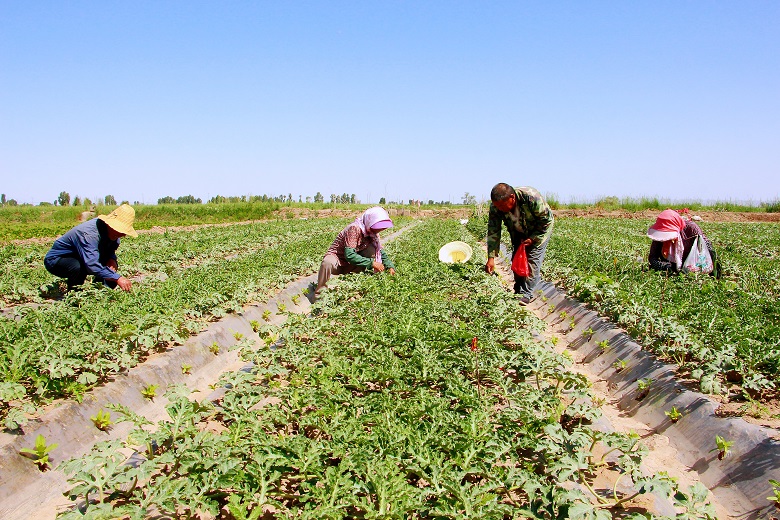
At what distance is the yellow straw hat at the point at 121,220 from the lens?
6.51 meters

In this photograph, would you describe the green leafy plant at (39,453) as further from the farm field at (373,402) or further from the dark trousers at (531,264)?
the dark trousers at (531,264)

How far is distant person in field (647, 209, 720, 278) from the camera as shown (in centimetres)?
742

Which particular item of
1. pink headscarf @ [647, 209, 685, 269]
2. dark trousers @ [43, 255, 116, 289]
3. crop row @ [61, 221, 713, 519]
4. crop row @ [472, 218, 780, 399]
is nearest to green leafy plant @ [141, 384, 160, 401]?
crop row @ [61, 221, 713, 519]

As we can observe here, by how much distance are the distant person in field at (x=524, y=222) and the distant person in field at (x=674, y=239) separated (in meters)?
1.63

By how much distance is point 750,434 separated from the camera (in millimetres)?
3373

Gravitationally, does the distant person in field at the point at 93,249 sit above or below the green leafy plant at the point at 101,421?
above

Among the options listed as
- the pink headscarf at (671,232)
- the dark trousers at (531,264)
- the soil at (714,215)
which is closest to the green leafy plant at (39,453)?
the dark trousers at (531,264)

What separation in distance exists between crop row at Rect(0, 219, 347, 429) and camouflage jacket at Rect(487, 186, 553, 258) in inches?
143

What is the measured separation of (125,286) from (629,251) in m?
11.3

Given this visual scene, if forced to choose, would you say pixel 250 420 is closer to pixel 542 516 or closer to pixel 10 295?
pixel 542 516

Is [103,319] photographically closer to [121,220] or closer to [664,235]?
[121,220]

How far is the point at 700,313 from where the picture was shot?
5.40 meters

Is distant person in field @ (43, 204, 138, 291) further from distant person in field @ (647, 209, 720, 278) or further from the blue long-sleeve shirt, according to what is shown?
distant person in field @ (647, 209, 720, 278)

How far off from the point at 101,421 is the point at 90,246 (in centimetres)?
350
